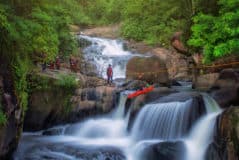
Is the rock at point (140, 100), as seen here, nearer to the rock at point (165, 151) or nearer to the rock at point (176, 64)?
the rock at point (165, 151)

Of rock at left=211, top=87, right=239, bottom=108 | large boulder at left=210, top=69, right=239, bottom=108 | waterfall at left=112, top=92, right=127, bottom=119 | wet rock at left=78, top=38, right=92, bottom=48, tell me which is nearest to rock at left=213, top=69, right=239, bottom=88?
large boulder at left=210, top=69, right=239, bottom=108

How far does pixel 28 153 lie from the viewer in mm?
14102

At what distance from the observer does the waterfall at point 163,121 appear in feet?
48.5

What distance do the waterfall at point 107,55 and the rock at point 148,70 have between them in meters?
1.60

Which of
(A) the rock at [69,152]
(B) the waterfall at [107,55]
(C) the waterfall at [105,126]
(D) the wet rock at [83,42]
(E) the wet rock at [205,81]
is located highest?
(D) the wet rock at [83,42]

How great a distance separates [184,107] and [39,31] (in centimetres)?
611

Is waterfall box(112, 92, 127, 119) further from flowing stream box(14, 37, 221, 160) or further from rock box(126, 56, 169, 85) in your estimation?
rock box(126, 56, 169, 85)

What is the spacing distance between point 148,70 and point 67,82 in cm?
705

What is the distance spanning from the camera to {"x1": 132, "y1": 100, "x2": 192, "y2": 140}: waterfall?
48.5 ft

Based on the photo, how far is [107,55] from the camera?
29.7m

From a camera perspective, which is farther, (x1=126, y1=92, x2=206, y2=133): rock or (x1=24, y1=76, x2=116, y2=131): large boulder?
(x1=24, y1=76, x2=116, y2=131): large boulder

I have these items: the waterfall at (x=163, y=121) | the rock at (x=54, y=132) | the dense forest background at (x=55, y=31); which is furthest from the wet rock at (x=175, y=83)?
the rock at (x=54, y=132)

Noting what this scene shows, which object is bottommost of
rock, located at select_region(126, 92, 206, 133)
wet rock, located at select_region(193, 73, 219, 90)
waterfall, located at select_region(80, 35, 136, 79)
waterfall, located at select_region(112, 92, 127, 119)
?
waterfall, located at select_region(112, 92, 127, 119)

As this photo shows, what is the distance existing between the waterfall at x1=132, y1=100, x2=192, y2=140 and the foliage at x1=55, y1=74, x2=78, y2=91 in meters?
3.89
